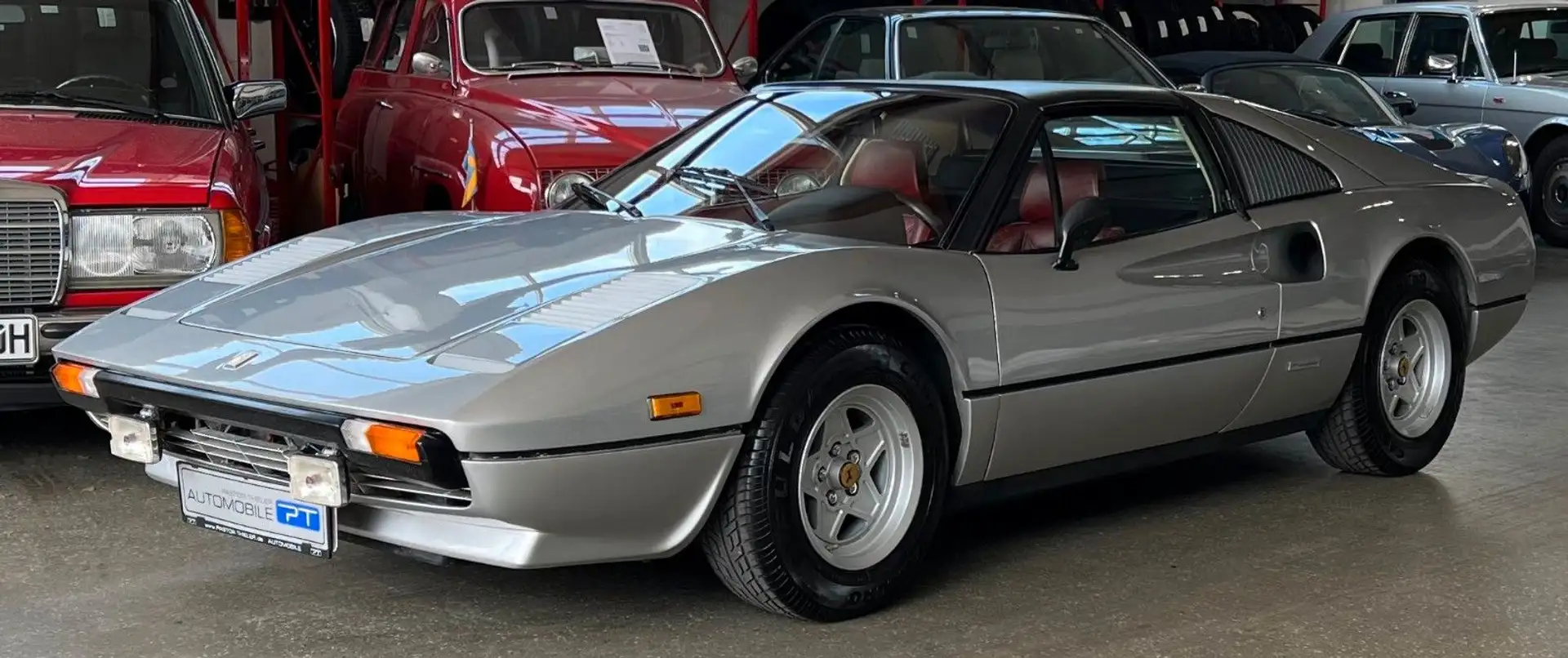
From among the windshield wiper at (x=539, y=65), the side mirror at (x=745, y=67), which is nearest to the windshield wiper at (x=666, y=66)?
the windshield wiper at (x=539, y=65)

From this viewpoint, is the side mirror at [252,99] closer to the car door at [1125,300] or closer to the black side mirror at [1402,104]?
the car door at [1125,300]

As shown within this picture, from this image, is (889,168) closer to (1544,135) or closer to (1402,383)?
(1402,383)

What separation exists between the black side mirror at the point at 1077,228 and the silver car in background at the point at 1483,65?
28.0ft

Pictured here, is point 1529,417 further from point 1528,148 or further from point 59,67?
point 1528,148

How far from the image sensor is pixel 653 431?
10.2 ft

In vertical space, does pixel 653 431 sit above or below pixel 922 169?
below

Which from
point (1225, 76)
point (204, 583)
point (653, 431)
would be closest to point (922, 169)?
point (653, 431)

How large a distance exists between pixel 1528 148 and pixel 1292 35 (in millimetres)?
4272

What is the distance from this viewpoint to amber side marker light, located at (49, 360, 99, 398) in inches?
138

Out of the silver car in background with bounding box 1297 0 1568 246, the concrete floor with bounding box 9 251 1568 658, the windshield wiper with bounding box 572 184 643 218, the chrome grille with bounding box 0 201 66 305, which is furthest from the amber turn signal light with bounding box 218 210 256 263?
the silver car in background with bounding box 1297 0 1568 246

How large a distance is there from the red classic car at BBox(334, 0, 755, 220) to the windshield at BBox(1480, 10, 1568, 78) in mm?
6436

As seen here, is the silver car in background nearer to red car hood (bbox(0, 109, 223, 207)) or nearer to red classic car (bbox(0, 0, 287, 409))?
red classic car (bbox(0, 0, 287, 409))

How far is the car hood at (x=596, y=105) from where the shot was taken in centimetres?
625

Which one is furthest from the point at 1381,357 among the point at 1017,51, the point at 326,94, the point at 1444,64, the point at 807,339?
the point at 1444,64
